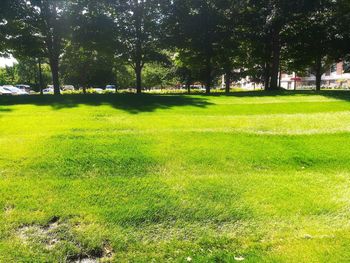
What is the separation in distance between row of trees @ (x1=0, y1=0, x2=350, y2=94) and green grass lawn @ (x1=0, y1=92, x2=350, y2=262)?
18222 mm

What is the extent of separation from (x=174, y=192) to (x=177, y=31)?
25.9m

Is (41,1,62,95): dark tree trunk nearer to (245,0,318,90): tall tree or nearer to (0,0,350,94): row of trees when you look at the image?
(0,0,350,94): row of trees

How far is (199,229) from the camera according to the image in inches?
231

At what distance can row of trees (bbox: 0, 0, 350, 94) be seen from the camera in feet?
91.3

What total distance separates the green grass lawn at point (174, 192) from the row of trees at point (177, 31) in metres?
18.2

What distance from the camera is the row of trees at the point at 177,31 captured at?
91.3 ft

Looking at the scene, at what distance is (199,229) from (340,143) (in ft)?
18.1

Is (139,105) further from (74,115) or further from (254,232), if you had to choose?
(254,232)

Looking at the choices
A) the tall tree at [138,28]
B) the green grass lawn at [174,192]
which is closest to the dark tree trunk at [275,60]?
the tall tree at [138,28]

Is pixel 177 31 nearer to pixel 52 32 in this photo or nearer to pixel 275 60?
pixel 275 60

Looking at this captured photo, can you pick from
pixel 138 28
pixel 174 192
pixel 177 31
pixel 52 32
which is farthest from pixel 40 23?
pixel 174 192

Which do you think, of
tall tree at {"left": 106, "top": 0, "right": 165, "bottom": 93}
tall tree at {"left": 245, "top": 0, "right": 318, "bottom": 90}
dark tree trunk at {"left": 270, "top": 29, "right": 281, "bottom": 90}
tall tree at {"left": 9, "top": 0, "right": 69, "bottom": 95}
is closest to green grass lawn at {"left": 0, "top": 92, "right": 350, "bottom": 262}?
tall tree at {"left": 9, "top": 0, "right": 69, "bottom": 95}

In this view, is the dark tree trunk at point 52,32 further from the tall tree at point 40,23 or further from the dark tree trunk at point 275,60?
the dark tree trunk at point 275,60

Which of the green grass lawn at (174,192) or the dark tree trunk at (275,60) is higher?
the dark tree trunk at (275,60)
